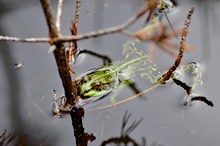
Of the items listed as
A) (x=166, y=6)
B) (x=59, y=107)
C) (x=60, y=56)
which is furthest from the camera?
(x=166, y=6)

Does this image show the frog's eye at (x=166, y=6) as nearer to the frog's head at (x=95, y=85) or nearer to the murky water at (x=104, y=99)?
the murky water at (x=104, y=99)

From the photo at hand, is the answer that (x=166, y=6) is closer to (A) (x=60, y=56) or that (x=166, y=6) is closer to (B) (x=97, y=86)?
(B) (x=97, y=86)

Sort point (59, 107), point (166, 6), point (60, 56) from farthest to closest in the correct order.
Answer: point (166, 6)
point (59, 107)
point (60, 56)

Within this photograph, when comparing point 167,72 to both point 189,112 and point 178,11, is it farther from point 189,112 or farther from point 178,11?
point 178,11

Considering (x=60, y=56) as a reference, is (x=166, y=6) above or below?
above

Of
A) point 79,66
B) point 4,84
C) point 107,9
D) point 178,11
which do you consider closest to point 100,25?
point 107,9

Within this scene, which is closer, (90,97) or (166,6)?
(90,97)

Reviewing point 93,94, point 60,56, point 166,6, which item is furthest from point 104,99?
point 166,6
